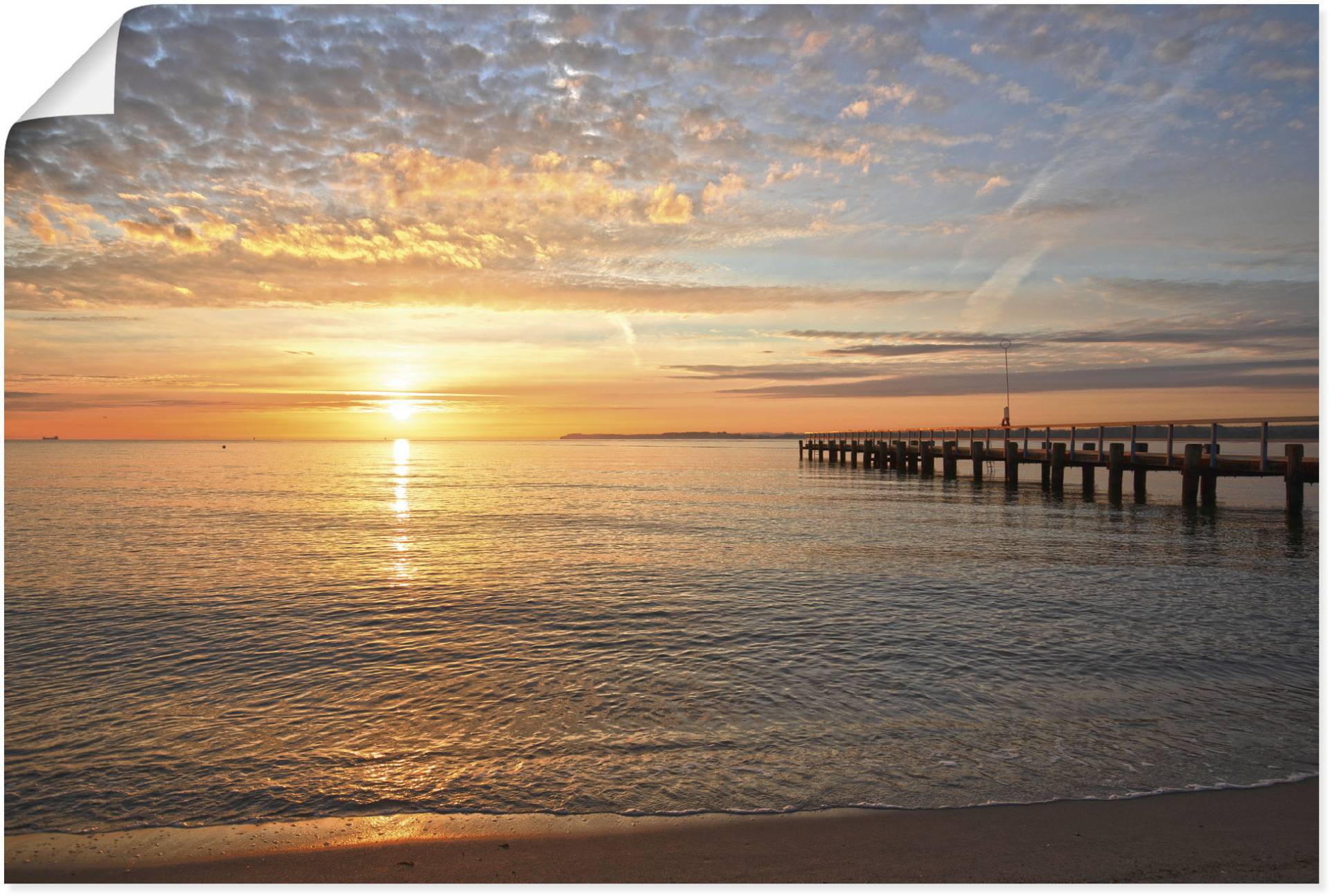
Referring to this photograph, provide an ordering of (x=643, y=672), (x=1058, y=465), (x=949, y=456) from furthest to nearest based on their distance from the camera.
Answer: (x=949, y=456)
(x=1058, y=465)
(x=643, y=672)

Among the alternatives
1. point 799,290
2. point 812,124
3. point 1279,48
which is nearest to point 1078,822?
point 1279,48

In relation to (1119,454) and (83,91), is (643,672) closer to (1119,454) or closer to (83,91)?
(83,91)

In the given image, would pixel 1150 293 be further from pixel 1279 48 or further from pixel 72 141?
pixel 72 141

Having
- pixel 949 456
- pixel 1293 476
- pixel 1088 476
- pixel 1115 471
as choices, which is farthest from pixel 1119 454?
pixel 949 456

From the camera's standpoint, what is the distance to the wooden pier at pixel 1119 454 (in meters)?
18.9

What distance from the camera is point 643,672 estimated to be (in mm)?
6820

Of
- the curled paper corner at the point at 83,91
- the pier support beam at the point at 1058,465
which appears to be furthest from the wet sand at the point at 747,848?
the pier support beam at the point at 1058,465

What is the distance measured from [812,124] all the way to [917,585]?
20.3 ft

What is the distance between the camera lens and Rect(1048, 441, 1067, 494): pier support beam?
93.8 feet

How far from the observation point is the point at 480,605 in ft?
32.5

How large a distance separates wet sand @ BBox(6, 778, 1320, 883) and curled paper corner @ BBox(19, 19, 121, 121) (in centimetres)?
368

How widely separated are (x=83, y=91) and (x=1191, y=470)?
25.3m

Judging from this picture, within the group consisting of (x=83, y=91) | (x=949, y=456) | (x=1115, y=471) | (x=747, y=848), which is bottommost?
(x=747, y=848)

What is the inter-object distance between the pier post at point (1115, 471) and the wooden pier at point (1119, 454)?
0.09 feet
